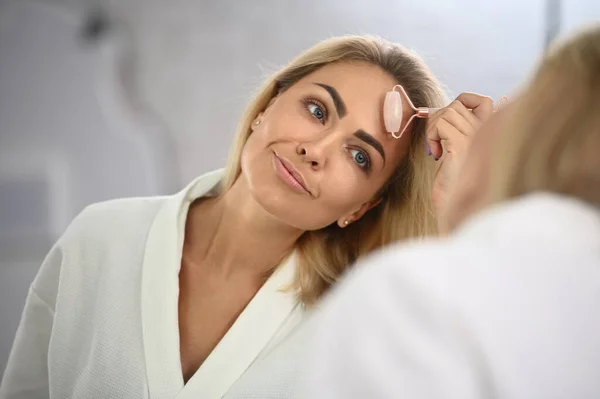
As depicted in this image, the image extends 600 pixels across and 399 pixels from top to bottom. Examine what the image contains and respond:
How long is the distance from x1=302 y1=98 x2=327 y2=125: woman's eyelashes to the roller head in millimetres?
85

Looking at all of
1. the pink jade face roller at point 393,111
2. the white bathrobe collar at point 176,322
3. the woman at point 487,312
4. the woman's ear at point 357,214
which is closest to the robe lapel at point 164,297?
the white bathrobe collar at point 176,322

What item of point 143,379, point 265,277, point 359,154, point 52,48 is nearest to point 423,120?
point 359,154

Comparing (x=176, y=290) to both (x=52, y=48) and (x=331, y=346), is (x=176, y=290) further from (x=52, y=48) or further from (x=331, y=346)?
(x=52, y=48)

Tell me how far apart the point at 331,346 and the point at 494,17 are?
173cm

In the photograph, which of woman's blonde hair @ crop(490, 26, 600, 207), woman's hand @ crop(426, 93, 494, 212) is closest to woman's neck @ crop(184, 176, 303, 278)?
woman's hand @ crop(426, 93, 494, 212)

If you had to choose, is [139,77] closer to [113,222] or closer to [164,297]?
[113,222]

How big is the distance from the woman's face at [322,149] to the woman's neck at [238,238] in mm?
66

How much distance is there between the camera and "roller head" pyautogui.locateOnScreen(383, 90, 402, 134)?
3.22 ft

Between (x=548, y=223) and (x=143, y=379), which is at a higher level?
(x=548, y=223)

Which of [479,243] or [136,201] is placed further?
[136,201]

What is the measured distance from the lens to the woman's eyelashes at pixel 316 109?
99 centimetres

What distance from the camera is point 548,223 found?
32 cm

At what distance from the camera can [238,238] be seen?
3.58ft

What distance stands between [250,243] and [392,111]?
298 millimetres
